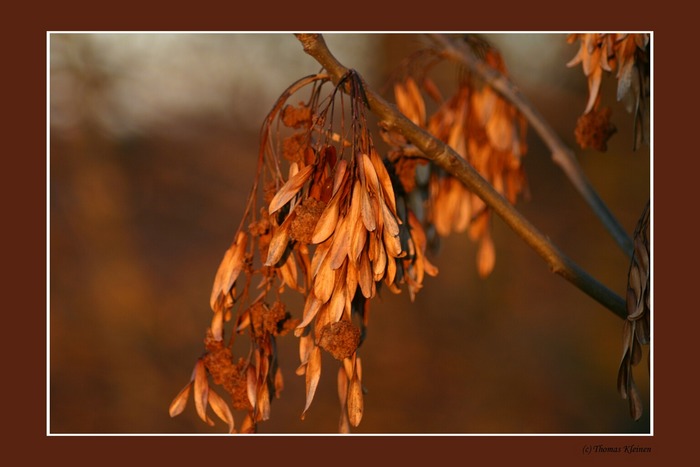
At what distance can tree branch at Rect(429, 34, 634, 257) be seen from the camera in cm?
169

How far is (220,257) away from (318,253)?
3.28m

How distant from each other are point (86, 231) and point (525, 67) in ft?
9.19

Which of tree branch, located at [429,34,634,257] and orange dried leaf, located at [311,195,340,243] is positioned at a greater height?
tree branch, located at [429,34,634,257]

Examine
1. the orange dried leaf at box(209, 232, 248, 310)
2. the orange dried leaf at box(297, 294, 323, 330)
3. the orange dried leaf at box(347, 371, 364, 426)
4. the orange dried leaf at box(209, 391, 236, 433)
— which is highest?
the orange dried leaf at box(209, 232, 248, 310)

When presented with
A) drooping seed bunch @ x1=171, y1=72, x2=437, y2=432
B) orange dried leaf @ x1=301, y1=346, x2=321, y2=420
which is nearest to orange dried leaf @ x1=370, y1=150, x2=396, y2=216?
drooping seed bunch @ x1=171, y1=72, x2=437, y2=432

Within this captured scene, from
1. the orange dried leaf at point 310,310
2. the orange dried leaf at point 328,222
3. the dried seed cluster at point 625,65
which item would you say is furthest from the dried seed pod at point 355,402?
the dried seed cluster at point 625,65

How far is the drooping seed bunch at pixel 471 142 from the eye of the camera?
1.90 m

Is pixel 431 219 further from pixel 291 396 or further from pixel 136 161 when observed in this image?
pixel 136 161

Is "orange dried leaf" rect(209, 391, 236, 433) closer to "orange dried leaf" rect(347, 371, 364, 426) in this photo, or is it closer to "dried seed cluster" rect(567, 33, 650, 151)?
"orange dried leaf" rect(347, 371, 364, 426)

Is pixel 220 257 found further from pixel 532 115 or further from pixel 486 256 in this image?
pixel 532 115

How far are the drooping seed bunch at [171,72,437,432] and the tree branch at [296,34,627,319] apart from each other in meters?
0.05

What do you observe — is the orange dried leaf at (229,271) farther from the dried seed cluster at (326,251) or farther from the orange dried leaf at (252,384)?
the orange dried leaf at (252,384)

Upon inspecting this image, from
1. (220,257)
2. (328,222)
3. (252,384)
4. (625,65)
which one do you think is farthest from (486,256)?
(220,257)

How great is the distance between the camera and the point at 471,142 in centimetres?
196
